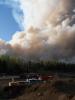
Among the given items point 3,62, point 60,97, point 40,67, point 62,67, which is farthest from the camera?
point 62,67

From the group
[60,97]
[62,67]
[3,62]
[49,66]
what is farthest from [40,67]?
[60,97]

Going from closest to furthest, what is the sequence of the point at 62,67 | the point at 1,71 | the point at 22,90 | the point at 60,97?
the point at 60,97 < the point at 22,90 < the point at 1,71 < the point at 62,67

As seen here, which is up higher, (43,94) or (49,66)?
(49,66)

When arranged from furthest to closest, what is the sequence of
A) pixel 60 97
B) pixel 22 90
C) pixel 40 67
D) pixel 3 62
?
pixel 40 67
pixel 3 62
pixel 22 90
pixel 60 97

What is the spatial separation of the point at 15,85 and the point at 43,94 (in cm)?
987

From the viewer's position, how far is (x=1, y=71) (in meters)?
125

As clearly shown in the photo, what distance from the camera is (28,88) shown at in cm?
6594

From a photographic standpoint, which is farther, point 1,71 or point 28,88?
point 1,71

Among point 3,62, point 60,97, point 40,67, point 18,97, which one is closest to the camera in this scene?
point 60,97

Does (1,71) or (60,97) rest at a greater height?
(1,71)

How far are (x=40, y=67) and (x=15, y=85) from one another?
10477 centimetres

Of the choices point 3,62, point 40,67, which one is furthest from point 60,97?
point 40,67

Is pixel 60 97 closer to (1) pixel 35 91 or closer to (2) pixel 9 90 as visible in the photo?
(1) pixel 35 91

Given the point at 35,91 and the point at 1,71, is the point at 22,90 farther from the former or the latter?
the point at 1,71
